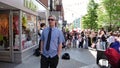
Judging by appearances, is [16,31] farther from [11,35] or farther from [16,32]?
[11,35]

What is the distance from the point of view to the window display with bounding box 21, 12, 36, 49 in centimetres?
→ 1594

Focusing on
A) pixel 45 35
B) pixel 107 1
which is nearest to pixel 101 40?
pixel 45 35

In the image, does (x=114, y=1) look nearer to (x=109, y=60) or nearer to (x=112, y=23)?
(x=112, y=23)

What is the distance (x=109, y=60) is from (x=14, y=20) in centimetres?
919

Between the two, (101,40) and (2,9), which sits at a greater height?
(2,9)

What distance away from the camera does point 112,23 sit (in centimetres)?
5128

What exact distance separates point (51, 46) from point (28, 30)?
10618 millimetres

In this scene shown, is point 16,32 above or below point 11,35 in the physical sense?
above

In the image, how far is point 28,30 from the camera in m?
17.6

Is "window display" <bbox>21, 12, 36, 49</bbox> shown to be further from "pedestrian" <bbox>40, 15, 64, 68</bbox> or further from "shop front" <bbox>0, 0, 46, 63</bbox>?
"pedestrian" <bbox>40, 15, 64, 68</bbox>

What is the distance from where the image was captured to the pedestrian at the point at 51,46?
7.12 meters

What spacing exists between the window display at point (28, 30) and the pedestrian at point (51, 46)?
8476 mm

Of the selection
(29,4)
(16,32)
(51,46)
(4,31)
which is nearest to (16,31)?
(16,32)

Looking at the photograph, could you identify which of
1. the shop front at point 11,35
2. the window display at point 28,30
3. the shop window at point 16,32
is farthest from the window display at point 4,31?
the window display at point 28,30
